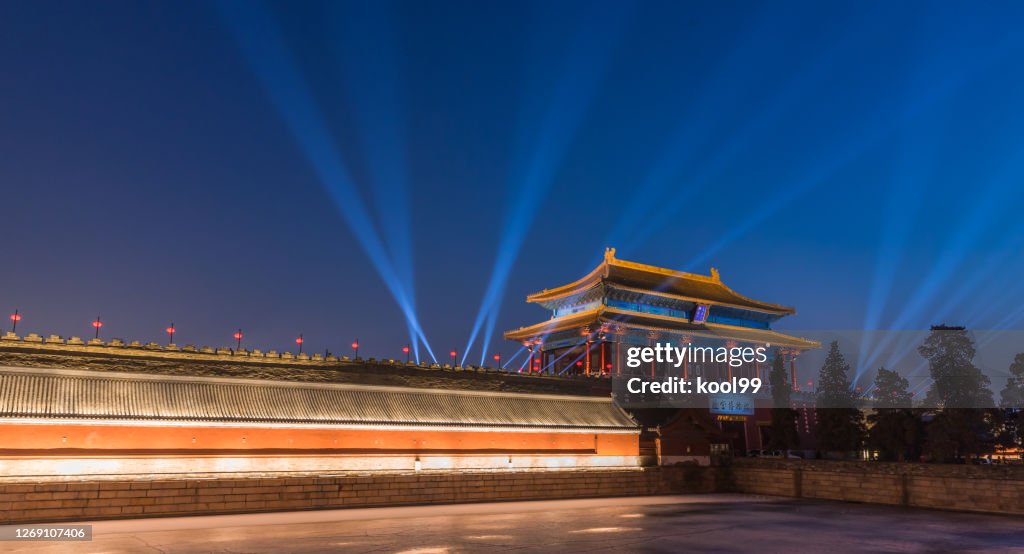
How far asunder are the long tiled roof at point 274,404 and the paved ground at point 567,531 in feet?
10.2

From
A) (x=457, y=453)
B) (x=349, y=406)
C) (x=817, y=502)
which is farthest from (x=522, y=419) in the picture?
(x=817, y=502)

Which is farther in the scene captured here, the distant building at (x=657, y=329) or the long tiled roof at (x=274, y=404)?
the distant building at (x=657, y=329)

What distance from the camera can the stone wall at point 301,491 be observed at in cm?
1844

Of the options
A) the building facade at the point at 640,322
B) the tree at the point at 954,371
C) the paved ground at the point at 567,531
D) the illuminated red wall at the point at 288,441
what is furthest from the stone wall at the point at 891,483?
the building facade at the point at 640,322

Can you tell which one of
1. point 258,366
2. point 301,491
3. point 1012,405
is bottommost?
point 301,491

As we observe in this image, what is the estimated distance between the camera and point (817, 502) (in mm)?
26656

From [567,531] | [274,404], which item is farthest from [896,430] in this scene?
[274,404]

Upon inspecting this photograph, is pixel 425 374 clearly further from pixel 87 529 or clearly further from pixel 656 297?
pixel 656 297

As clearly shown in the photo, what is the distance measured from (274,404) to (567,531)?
10751 millimetres

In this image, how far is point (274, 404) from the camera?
75.9 feet

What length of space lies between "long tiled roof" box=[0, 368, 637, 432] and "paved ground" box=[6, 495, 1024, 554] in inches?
122

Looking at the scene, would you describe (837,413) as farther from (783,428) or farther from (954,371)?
(954,371)

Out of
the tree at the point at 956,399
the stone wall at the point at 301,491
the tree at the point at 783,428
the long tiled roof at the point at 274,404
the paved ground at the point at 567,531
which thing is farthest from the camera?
the tree at the point at 783,428

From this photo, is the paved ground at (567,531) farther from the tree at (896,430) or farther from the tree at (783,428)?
the tree at (783,428)
